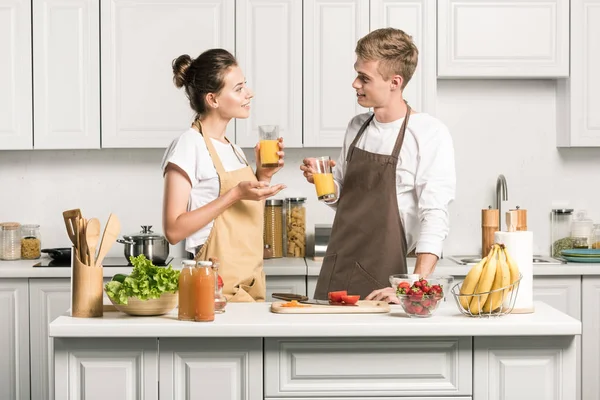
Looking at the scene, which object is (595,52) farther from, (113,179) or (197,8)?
(113,179)

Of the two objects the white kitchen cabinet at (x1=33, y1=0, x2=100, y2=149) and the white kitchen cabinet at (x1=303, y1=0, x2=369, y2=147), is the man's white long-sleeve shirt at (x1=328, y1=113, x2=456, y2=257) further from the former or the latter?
the white kitchen cabinet at (x1=33, y1=0, x2=100, y2=149)

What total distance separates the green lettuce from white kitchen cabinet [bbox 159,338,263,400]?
Answer: 14cm

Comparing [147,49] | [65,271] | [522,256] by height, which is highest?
[147,49]

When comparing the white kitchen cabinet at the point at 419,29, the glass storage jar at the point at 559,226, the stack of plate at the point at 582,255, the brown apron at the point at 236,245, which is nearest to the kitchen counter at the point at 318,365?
the brown apron at the point at 236,245

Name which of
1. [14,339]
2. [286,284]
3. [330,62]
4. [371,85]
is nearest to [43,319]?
[14,339]

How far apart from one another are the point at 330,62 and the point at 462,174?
40.6 inches

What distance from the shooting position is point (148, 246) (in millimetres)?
4176

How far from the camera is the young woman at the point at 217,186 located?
2.75m

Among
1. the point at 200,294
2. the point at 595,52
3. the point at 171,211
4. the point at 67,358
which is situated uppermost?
the point at 595,52

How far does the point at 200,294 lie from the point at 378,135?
3.48ft

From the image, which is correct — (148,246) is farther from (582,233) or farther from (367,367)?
(582,233)

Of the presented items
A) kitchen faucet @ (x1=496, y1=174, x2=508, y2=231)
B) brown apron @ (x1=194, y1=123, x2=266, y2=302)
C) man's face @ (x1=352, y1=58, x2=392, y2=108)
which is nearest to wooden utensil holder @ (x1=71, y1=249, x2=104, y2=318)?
brown apron @ (x1=194, y1=123, x2=266, y2=302)

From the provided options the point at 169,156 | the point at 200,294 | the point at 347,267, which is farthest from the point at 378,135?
the point at 200,294

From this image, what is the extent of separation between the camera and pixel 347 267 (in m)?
3.13
